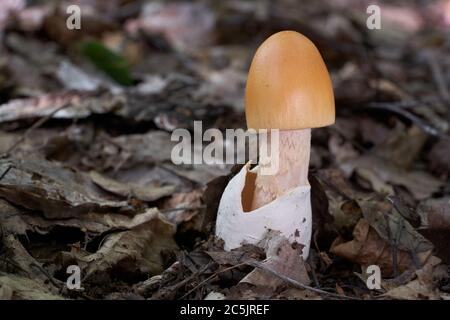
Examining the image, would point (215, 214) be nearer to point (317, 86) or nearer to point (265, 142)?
point (265, 142)

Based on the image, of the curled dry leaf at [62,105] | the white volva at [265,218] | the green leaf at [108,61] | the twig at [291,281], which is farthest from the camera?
the green leaf at [108,61]

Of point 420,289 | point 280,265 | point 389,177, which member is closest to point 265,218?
point 280,265

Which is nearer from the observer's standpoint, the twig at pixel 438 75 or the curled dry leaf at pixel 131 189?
the curled dry leaf at pixel 131 189

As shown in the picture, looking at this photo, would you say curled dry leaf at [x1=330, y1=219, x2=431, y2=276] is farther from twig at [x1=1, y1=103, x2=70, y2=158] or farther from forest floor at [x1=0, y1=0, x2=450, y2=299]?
twig at [x1=1, y1=103, x2=70, y2=158]

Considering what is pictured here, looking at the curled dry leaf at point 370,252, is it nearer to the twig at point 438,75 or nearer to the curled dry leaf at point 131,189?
the curled dry leaf at point 131,189

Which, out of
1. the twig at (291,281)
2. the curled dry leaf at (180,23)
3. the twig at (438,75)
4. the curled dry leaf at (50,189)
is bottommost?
the twig at (291,281)

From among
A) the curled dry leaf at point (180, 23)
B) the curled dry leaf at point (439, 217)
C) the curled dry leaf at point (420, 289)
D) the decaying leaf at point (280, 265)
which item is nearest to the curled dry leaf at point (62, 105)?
the decaying leaf at point (280, 265)

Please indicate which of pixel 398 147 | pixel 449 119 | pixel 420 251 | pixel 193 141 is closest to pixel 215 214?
pixel 420 251

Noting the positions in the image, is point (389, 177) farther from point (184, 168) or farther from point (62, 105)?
point (62, 105)
